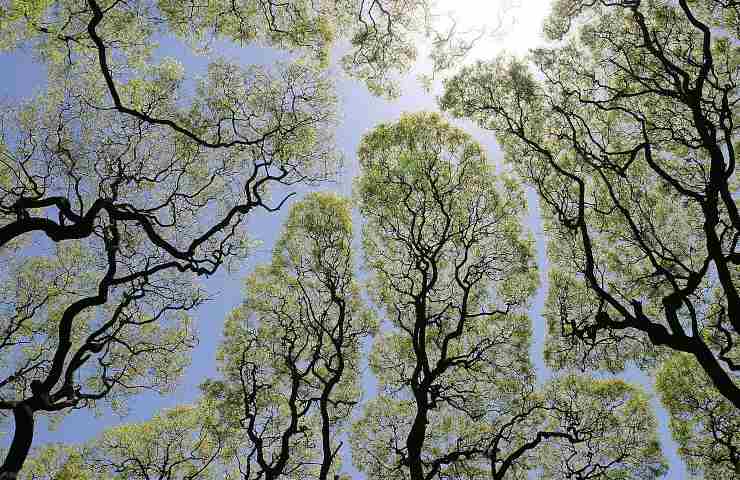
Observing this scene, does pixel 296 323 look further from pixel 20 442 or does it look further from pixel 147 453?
pixel 20 442

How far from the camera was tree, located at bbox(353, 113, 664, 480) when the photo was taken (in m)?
17.9

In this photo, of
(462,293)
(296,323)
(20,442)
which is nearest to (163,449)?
(296,323)

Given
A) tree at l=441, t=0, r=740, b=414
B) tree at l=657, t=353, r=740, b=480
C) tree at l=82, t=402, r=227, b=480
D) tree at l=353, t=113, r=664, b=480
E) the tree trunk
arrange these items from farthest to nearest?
tree at l=82, t=402, r=227, b=480
tree at l=657, t=353, r=740, b=480
tree at l=353, t=113, r=664, b=480
tree at l=441, t=0, r=740, b=414
the tree trunk

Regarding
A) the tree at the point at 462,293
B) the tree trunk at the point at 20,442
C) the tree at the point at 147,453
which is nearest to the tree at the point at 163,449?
the tree at the point at 147,453

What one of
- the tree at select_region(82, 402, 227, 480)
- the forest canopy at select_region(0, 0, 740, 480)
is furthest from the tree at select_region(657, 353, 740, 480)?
the tree at select_region(82, 402, 227, 480)

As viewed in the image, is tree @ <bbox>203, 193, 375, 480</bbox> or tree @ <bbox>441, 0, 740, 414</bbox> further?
tree @ <bbox>203, 193, 375, 480</bbox>

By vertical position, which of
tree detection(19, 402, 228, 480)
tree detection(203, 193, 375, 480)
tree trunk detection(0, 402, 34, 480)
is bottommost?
tree trunk detection(0, 402, 34, 480)

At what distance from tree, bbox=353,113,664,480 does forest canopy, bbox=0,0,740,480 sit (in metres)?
0.08

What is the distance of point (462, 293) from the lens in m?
18.8

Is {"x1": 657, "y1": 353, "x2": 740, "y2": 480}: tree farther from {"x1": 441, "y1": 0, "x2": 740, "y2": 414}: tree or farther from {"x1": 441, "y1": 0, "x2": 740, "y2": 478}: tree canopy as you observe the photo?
{"x1": 441, "y1": 0, "x2": 740, "y2": 414}: tree

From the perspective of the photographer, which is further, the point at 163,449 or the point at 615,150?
the point at 163,449

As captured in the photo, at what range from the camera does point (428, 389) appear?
14.9 m

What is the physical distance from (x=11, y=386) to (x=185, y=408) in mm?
6616

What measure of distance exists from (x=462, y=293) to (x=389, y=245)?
3.27 meters
